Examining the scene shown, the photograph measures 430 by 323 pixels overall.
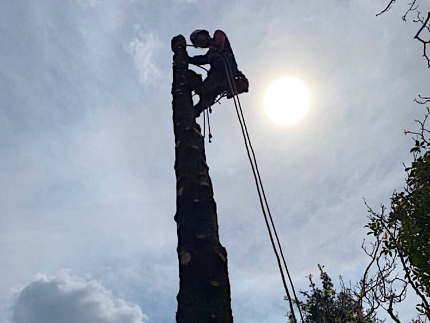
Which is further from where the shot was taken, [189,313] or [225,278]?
[225,278]

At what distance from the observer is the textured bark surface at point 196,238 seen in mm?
1928

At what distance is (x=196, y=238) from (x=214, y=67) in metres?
3.12

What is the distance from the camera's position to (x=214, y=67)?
4832 mm

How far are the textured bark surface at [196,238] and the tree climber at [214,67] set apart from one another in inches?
47.7

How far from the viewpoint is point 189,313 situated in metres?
1.91

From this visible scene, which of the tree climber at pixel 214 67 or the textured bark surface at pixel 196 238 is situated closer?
the textured bark surface at pixel 196 238

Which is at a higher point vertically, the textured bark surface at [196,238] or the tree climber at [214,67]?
the tree climber at [214,67]

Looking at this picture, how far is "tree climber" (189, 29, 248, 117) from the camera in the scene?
4445 millimetres

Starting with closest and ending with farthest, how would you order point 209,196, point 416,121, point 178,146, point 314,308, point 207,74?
point 209,196 < point 178,146 < point 207,74 < point 416,121 < point 314,308

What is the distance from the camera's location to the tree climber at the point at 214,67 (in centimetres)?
445

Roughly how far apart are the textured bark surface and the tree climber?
1.21 m

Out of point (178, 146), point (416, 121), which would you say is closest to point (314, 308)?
point (416, 121)

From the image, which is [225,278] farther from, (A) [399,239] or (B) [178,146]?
(A) [399,239]

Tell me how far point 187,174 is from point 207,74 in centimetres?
246
